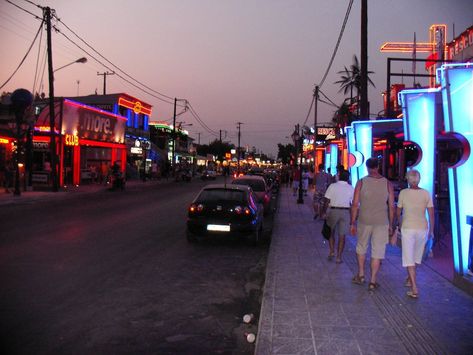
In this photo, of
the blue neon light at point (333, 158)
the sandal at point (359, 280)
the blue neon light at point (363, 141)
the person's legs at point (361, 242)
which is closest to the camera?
the person's legs at point (361, 242)

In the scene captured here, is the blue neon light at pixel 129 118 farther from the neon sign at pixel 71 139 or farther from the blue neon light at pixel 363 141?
the blue neon light at pixel 363 141

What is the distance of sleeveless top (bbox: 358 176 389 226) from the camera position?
6.56 metres

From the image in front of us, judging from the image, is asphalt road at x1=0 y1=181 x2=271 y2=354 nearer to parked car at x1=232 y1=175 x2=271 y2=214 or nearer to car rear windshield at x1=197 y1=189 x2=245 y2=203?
car rear windshield at x1=197 y1=189 x2=245 y2=203

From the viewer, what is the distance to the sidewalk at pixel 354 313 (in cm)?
455

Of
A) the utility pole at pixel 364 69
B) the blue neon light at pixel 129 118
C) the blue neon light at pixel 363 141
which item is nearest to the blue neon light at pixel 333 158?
the blue neon light at pixel 363 141

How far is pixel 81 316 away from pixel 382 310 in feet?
11.9

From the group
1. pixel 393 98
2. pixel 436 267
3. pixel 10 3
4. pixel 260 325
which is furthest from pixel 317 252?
pixel 393 98

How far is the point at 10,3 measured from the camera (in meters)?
21.4

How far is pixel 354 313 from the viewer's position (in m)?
5.52

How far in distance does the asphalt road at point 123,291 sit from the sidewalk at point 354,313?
1.28 feet

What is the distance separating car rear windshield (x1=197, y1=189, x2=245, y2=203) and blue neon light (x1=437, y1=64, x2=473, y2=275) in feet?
16.7

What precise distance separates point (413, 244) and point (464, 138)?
164cm

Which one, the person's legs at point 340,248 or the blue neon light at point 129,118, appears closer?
the person's legs at point 340,248

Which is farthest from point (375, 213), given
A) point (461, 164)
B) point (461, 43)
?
point (461, 43)
